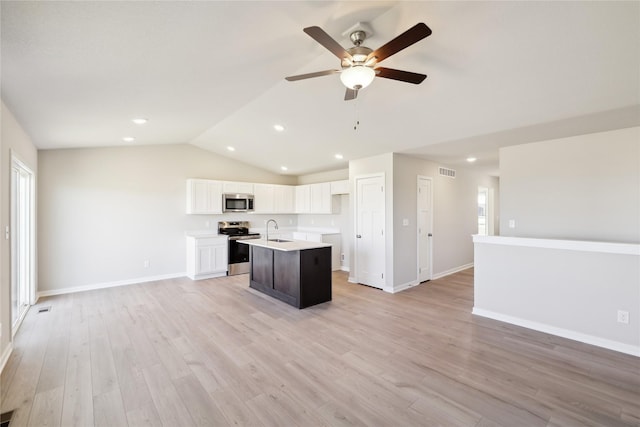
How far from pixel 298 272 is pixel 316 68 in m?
2.69

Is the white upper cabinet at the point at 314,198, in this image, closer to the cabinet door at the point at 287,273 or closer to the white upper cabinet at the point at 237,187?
the white upper cabinet at the point at 237,187

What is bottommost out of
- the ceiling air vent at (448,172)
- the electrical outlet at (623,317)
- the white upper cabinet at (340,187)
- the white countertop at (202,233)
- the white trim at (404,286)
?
the white trim at (404,286)

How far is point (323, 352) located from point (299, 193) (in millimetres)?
5199

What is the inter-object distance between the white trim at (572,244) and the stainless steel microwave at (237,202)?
16.1 feet

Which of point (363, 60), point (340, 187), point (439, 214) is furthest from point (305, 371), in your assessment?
point (439, 214)

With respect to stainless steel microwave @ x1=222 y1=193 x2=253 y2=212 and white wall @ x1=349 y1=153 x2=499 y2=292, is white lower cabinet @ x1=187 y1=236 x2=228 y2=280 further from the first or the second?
white wall @ x1=349 y1=153 x2=499 y2=292

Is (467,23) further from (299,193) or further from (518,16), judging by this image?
(299,193)

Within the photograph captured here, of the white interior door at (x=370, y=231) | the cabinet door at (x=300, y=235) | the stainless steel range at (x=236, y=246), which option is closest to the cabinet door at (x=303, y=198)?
the cabinet door at (x=300, y=235)

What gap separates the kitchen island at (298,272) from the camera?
421 cm

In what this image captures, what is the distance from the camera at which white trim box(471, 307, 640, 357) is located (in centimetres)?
294

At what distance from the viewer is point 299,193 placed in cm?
770

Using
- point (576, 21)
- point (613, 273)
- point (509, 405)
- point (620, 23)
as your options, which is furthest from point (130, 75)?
point (613, 273)

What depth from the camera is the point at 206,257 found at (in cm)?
602

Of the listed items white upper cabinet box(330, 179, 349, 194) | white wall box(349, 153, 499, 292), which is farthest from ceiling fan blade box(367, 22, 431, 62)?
white upper cabinet box(330, 179, 349, 194)
